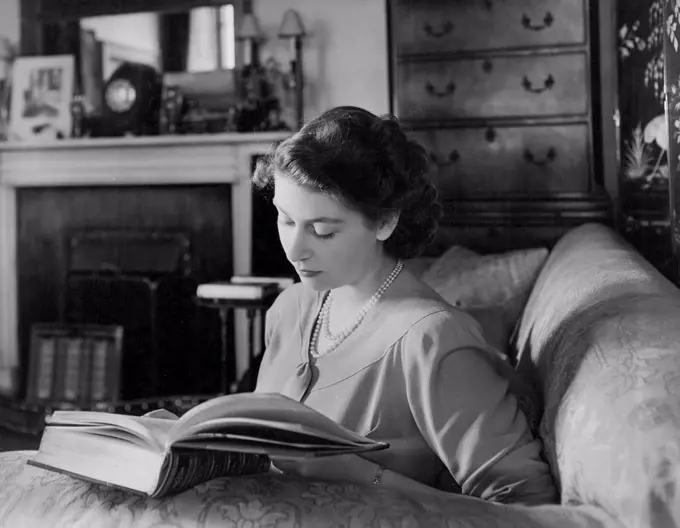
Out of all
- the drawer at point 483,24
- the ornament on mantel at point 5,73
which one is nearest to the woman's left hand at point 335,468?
the drawer at point 483,24

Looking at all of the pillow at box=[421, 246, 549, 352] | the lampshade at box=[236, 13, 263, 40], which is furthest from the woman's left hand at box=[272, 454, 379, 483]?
the lampshade at box=[236, 13, 263, 40]

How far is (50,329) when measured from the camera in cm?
401

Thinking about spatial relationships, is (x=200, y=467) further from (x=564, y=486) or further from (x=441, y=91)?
(x=441, y=91)

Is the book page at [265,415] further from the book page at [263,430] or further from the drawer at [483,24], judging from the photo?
the drawer at [483,24]

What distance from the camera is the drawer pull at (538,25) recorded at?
2.97 m

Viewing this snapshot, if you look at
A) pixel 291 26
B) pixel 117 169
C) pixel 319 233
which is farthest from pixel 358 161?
pixel 117 169

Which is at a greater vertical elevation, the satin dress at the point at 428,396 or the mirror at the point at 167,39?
the mirror at the point at 167,39

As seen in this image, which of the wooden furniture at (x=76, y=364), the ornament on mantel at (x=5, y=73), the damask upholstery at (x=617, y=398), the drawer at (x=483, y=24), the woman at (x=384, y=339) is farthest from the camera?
the ornament on mantel at (x=5, y=73)

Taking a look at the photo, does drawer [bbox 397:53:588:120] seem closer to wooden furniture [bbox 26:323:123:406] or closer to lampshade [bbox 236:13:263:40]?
lampshade [bbox 236:13:263:40]

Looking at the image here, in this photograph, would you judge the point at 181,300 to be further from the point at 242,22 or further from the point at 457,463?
the point at 457,463

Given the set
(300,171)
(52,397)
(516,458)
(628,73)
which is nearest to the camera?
(516,458)

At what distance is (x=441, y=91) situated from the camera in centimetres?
311

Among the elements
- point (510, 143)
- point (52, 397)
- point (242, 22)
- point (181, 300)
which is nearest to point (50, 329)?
point (52, 397)

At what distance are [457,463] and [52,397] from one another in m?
3.40
